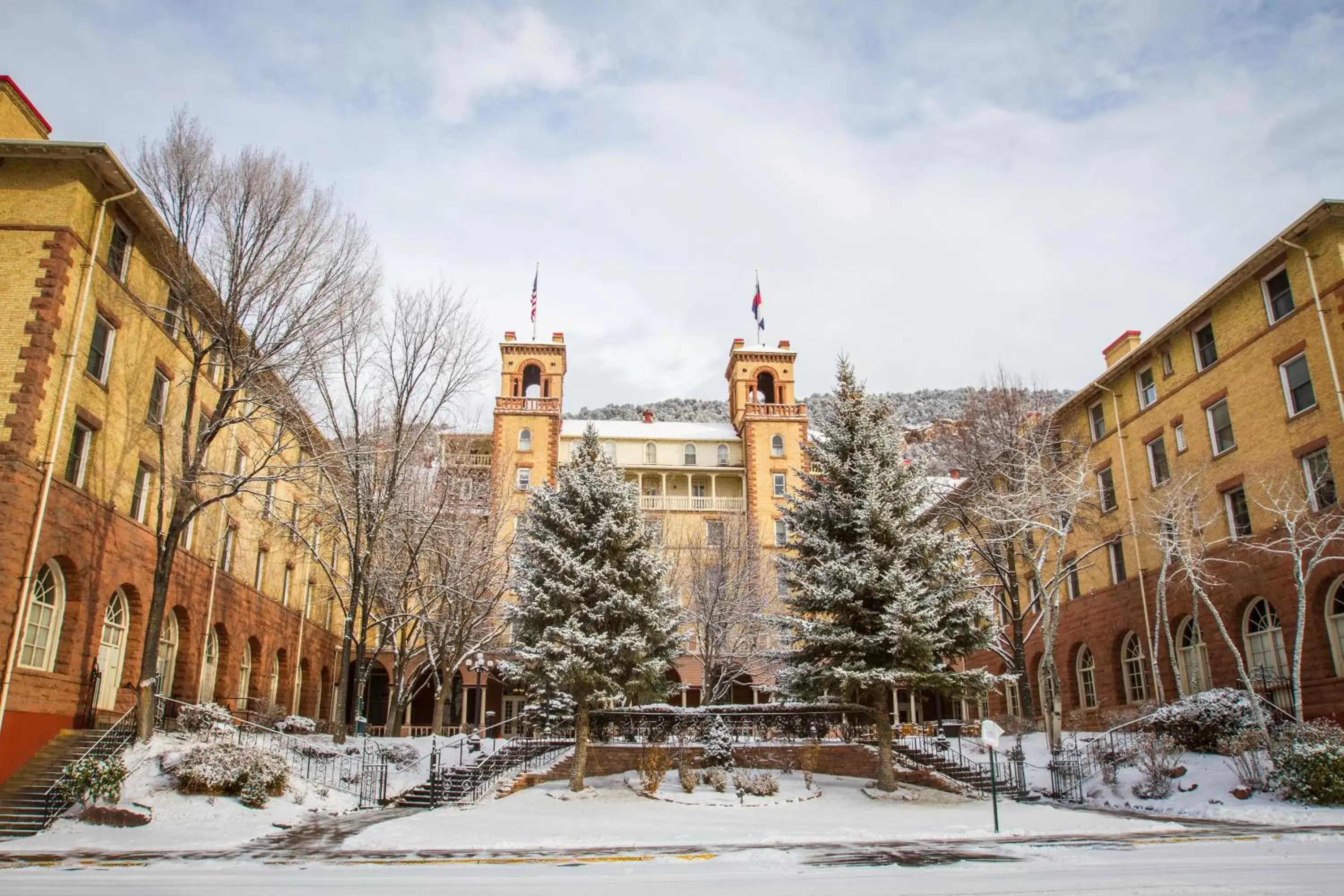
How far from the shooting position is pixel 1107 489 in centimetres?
3328

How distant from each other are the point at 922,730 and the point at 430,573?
18.3 metres

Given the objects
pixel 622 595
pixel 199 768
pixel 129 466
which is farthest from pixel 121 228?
pixel 622 595

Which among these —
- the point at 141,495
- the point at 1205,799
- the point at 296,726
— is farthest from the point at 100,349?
the point at 1205,799

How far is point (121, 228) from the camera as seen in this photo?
22.7 metres

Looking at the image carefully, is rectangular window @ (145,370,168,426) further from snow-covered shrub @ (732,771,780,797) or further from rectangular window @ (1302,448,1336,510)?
rectangular window @ (1302,448,1336,510)

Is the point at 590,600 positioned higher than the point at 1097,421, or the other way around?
the point at 1097,421

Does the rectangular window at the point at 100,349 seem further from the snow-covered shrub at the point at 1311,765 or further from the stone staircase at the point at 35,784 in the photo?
the snow-covered shrub at the point at 1311,765

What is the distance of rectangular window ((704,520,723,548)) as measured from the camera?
42.0 meters

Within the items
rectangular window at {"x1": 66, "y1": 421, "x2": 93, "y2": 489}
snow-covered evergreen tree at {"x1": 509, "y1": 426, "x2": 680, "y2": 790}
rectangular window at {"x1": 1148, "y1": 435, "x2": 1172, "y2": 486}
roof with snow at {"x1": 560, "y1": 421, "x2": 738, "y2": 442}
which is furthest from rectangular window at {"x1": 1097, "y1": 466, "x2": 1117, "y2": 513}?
rectangular window at {"x1": 66, "y1": 421, "x2": 93, "y2": 489}

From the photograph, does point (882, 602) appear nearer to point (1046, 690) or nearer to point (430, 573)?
point (1046, 690)

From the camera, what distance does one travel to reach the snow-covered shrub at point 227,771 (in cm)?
1864

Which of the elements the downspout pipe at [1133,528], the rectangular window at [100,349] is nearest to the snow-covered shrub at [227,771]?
the rectangular window at [100,349]

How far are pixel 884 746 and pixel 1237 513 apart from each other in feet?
42.2

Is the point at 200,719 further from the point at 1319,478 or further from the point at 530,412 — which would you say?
the point at 530,412
